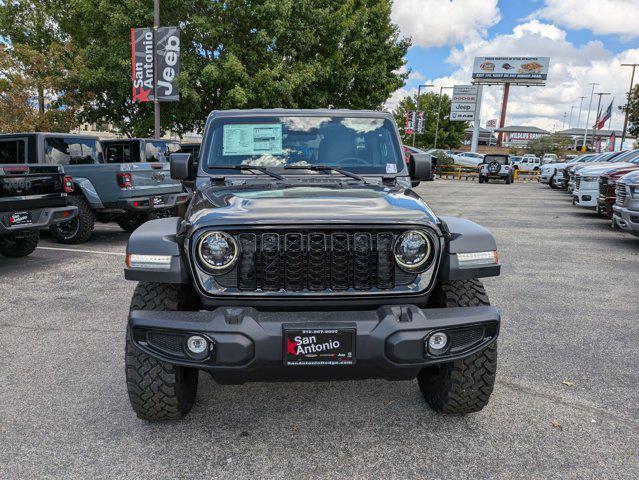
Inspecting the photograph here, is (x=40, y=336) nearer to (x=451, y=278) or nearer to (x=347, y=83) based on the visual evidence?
(x=451, y=278)

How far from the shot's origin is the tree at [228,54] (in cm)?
1775

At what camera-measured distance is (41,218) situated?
6.96m

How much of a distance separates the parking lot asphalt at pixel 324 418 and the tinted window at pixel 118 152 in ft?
18.1

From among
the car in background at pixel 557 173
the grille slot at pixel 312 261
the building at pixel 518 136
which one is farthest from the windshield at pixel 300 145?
the building at pixel 518 136

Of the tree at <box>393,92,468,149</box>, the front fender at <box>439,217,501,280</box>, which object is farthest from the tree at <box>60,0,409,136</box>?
the tree at <box>393,92,468,149</box>

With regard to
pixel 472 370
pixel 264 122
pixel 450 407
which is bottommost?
pixel 450 407

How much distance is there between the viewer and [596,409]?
3.24 meters

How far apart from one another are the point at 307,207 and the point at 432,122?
218ft

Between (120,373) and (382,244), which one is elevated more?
Result: (382,244)

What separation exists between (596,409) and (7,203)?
6.68m

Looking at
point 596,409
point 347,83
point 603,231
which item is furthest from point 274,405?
point 347,83

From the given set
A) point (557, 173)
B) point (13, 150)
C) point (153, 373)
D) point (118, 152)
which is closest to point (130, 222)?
point (118, 152)

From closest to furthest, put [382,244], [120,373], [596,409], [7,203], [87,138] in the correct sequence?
[382,244] → [596,409] → [120,373] → [7,203] → [87,138]

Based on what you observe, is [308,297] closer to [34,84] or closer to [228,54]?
[228,54]
